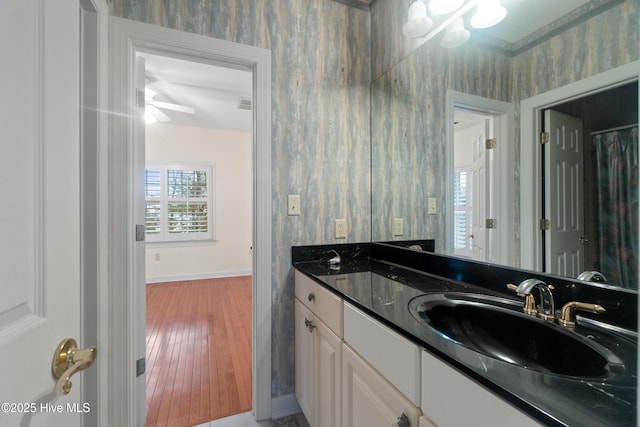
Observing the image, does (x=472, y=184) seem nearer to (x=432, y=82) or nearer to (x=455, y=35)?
(x=432, y=82)

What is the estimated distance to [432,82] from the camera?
4.75ft

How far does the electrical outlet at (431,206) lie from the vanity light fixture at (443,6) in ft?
3.03

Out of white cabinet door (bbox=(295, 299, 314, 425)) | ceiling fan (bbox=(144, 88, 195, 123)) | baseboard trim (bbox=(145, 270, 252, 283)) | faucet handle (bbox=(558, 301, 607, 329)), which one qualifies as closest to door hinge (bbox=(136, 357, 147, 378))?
white cabinet door (bbox=(295, 299, 314, 425))

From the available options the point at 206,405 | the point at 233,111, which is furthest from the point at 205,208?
the point at 206,405

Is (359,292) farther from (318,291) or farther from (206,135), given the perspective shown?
(206,135)

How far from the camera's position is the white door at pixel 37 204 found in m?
0.41

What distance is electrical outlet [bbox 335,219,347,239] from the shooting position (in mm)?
1714

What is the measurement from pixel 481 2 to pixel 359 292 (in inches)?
52.7

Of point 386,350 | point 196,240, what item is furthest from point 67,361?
point 196,240

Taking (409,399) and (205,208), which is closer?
(409,399)

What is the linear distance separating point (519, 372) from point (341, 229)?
1245mm

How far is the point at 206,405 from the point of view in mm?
1631

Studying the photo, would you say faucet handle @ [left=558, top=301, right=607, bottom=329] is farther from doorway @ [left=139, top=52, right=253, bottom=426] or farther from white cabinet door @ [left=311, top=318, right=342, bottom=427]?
doorway @ [left=139, top=52, right=253, bottom=426]

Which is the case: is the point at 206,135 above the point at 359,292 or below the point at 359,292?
above
